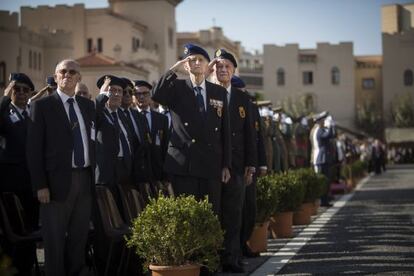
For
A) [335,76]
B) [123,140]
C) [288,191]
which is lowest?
[288,191]

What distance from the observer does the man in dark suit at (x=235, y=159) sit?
9461 millimetres

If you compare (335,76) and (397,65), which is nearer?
(397,65)

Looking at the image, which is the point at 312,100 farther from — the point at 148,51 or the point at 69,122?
the point at 69,122

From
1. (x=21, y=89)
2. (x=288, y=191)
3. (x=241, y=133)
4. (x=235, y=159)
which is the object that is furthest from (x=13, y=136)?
(x=288, y=191)

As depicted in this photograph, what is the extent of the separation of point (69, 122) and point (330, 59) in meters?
99.2

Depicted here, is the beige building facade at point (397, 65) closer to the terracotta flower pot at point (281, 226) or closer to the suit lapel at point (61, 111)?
the terracotta flower pot at point (281, 226)

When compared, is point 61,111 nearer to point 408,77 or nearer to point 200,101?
point 200,101

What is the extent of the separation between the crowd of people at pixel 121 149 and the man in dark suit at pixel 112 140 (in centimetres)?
1

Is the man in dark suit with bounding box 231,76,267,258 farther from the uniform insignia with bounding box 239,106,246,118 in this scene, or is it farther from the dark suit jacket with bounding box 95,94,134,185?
the dark suit jacket with bounding box 95,94,134,185

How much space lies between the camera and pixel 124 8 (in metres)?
86.2

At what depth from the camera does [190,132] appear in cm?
888

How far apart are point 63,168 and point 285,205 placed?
19.5 ft

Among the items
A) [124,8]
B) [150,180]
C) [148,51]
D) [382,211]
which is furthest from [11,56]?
[150,180]

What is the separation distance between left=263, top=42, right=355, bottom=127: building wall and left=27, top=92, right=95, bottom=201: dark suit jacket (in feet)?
321
